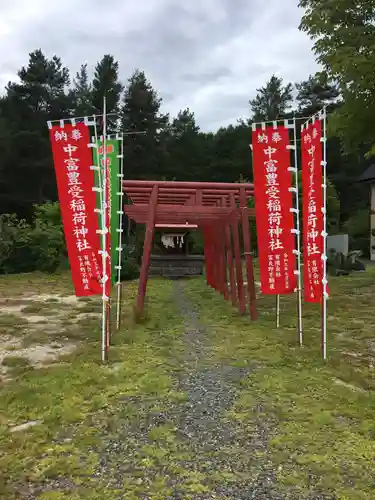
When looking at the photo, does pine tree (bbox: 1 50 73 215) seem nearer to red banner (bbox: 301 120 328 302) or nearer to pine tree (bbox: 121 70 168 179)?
pine tree (bbox: 121 70 168 179)

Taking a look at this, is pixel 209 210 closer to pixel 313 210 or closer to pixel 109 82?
pixel 313 210

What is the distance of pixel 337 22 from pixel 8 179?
23.9m

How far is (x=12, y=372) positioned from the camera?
18.8 feet

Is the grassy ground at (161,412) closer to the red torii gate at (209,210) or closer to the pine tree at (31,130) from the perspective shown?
the red torii gate at (209,210)

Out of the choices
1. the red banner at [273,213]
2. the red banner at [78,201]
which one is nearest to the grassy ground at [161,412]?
the red banner at [273,213]

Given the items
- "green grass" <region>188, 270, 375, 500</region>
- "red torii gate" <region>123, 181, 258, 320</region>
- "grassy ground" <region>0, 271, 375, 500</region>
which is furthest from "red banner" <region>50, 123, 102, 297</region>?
"red torii gate" <region>123, 181, 258, 320</region>

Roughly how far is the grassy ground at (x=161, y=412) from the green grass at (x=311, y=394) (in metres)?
0.01

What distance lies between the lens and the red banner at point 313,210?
6156 mm

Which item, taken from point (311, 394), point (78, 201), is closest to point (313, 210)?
point (311, 394)

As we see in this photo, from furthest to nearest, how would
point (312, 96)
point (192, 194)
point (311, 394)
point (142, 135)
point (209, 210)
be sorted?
point (312, 96) → point (142, 135) → point (192, 194) → point (209, 210) → point (311, 394)

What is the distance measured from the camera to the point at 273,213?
7449 millimetres

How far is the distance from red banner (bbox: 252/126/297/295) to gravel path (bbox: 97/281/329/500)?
2.67m

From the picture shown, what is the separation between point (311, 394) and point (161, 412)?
1.51 meters

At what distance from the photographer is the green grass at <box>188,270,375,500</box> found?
3.28 m
